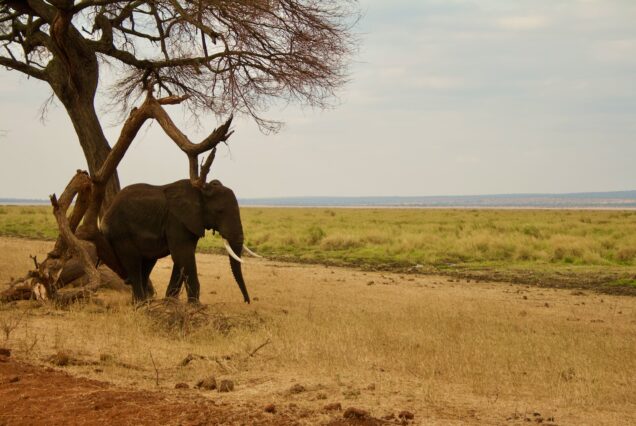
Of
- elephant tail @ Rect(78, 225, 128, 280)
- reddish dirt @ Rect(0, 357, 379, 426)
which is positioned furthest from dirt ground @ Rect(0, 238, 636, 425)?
elephant tail @ Rect(78, 225, 128, 280)

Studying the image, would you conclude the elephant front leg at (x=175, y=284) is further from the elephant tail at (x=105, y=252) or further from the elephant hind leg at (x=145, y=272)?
the elephant tail at (x=105, y=252)

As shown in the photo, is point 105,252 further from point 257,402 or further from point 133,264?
point 257,402

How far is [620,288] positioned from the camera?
746 inches

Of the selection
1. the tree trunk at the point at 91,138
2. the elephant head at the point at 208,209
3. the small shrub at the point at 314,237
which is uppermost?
the tree trunk at the point at 91,138

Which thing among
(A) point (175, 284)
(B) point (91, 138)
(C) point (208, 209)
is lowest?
(A) point (175, 284)

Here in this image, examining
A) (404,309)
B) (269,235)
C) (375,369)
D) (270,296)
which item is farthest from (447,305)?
(269,235)

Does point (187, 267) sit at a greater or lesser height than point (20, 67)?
lesser

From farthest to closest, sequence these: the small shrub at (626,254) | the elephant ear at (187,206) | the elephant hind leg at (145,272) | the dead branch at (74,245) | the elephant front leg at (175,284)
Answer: the small shrub at (626,254), the elephant hind leg at (145,272), the elephant front leg at (175,284), the elephant ear at (187,206), the dead branch at (74,245)

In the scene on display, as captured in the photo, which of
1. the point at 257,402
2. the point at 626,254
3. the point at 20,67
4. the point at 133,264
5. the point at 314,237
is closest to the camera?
the point at 257,402

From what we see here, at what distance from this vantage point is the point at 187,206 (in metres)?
12.4

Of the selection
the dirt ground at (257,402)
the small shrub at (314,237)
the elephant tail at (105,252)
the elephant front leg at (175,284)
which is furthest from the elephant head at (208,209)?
the small shrub at (314,237)

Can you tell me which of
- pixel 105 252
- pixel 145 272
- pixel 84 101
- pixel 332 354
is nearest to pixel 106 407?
pixel 332 354

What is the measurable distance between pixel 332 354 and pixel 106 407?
130 inches

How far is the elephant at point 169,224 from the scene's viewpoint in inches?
489
